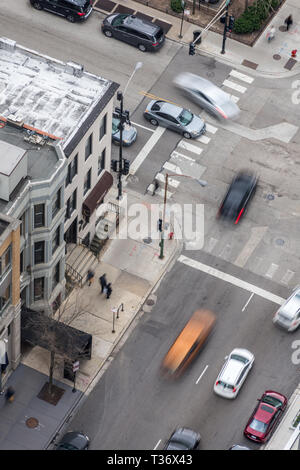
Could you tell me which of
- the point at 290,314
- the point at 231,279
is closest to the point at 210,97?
the point at 231,279

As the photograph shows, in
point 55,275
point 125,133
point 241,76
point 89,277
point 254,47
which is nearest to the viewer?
point 55,275

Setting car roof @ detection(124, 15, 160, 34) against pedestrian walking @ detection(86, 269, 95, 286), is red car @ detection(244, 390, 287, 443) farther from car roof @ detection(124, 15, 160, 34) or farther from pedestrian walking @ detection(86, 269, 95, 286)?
car roof @ detection(124, 15, 160, 34)

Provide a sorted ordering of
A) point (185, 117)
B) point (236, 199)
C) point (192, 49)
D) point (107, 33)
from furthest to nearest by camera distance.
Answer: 1. point (107, 33)
2. point (192, 49)
3. point (185, 117)
4. point (236, 199)

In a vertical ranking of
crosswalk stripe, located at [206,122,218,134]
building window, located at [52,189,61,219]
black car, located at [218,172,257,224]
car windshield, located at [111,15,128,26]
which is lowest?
building window, located at [52,189,61,219]

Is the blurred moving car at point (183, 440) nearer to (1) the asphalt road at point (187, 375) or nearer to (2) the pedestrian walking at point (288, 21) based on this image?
(1) the asphalt road at point (187, 375)

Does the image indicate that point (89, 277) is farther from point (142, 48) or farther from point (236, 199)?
point (142, 48)

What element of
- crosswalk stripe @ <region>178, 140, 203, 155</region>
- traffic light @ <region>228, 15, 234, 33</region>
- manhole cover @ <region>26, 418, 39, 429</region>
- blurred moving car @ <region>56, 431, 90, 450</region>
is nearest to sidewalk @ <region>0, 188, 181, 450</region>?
manhole cover @ <region>26, 418, 39, 429</region>
